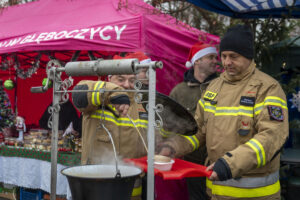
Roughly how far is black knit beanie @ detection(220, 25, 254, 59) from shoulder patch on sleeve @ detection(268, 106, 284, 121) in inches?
18.1

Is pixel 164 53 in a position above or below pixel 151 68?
above

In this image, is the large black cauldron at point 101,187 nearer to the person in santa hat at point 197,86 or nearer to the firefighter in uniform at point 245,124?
the firefighter in uniform at point 245,124

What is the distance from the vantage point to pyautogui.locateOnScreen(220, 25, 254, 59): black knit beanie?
2471 mm

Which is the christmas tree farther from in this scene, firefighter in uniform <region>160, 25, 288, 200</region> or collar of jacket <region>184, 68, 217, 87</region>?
firefighter in uniform <region>160, 25, 288, 200</region>

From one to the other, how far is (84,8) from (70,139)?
2567 millimetres

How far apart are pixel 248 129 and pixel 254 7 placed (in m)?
1.96

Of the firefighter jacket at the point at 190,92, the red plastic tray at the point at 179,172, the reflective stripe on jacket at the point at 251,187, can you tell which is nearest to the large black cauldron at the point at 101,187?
the red plastic tray at the point at 179,172

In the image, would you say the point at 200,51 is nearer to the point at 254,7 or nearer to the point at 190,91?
the point at 190,91

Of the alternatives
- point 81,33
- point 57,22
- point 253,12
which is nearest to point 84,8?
point 57,22

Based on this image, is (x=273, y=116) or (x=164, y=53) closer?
(x=273, y=116)

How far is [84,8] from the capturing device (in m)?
5.99

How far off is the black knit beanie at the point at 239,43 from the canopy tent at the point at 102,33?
2.08 meters

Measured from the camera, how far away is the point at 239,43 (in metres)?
2.47

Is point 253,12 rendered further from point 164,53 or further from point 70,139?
point 70,139
